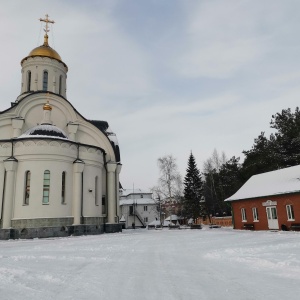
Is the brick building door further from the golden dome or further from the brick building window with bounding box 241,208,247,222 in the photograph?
the golden dome

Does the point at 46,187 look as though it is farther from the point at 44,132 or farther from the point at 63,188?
the point at 44,132

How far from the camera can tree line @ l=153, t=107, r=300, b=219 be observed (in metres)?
36.3

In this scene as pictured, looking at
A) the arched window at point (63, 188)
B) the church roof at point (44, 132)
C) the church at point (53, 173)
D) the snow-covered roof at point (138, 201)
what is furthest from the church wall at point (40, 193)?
the snow-covered roof at point (138, 201)

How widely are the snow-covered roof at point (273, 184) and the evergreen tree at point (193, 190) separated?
16601 millimetres

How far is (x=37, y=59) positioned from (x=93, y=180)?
50.4 feet

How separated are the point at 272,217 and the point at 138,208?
40614 millimetres

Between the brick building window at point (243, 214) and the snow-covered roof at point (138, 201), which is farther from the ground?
the snow-covered roof at point (138, 201)

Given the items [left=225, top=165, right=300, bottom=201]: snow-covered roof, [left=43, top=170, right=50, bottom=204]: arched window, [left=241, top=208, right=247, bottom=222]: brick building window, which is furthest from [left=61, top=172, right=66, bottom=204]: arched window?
[left=241, top=208, right=247, bottom=222]: brick building window

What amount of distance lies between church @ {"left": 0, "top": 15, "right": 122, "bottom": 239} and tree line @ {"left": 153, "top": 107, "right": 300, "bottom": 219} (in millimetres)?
15690

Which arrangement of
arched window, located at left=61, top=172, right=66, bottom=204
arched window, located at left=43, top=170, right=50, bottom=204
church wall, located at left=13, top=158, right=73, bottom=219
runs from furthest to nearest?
arched window, located at left=61, top=172, right=66, bottom=204
arched window, located at left=43, top=170, right=50, bottom=204
church wall, located at left=13, top=158, right=73, bottom=219

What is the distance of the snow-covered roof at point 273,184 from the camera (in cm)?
2277

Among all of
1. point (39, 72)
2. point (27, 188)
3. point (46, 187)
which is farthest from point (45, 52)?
point (46, 187)

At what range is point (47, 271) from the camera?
7.68 meters

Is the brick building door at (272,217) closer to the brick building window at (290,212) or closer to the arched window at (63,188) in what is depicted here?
the brick building window at (290,212)
